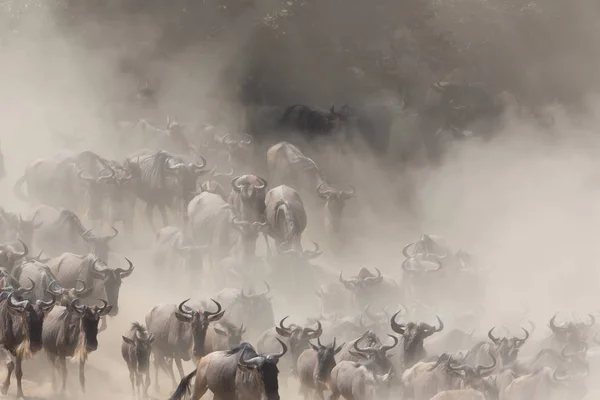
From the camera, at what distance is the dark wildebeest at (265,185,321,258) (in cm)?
2145

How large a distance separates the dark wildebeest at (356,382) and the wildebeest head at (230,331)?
194cm

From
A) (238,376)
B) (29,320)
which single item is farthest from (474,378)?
(29,320)

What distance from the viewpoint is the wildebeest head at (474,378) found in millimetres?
13977

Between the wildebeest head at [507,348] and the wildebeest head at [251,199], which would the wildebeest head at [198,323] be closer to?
the wildebeest head at [507,348]

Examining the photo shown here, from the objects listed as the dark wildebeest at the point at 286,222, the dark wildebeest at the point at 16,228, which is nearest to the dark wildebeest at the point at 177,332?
the dark wildebeest at the point at 16,228

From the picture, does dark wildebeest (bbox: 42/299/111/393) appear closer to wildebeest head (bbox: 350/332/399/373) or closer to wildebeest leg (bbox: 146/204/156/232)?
wildebeest head (bbox: 350/332/399/373)

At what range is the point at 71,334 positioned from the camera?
14.8 meters

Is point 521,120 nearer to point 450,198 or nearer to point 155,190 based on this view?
point 450,198

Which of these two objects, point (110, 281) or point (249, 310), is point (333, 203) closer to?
point (249, 310)

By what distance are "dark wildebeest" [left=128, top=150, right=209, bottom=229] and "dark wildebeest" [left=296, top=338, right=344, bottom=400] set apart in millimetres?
8324

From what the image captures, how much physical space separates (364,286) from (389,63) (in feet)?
46.2

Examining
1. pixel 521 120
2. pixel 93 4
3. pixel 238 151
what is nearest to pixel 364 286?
pixel 238 151

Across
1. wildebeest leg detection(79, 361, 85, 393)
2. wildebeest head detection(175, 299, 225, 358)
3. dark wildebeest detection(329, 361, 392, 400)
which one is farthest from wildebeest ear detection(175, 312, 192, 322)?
dark wildebeest detection(329, 361, 392, 400)

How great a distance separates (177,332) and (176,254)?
16.0ft
